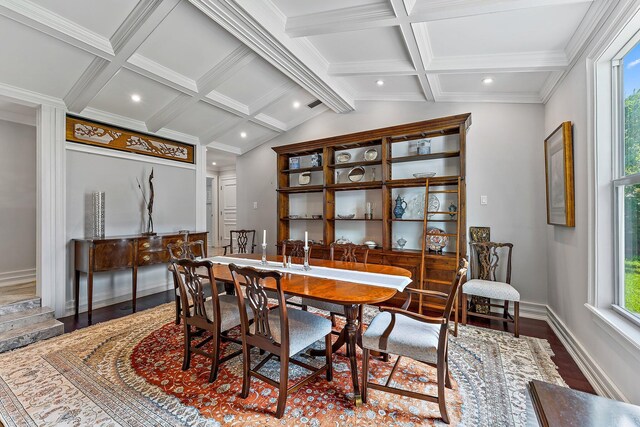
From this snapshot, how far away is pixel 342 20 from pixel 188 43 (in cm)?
149

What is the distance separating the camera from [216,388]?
6.49ft

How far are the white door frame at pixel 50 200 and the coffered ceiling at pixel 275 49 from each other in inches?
9.0

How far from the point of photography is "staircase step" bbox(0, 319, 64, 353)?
2.57 meters

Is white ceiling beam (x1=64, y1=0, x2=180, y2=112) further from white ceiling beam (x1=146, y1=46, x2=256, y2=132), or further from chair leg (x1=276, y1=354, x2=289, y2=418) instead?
chair leg (x1=276, y1=354, x2=289, y2=418)

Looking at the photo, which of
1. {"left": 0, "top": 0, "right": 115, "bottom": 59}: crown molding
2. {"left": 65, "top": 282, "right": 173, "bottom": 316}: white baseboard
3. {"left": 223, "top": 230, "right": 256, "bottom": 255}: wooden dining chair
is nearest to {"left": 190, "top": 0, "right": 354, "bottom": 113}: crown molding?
{"left": 0, "top": 0, "right": 115, "bottom": 59}: crown molding

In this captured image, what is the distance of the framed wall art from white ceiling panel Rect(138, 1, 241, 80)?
315cm

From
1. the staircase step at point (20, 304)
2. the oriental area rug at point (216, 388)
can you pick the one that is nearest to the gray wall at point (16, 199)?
the staircase step at point (20, 304)

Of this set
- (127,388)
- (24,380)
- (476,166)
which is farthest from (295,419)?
(476,166)

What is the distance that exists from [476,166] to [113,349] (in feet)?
14.0

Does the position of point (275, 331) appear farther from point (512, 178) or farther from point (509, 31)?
point (512, 178)

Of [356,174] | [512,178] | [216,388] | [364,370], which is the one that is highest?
[356,174]

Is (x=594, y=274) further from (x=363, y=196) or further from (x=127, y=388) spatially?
(x=127, y=388)

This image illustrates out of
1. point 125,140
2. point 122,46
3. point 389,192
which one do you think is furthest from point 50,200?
point 389,192

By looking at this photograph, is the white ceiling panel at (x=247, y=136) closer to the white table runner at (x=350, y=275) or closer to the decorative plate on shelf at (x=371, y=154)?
the decorative plate on shelf at (x=371, y=154)
